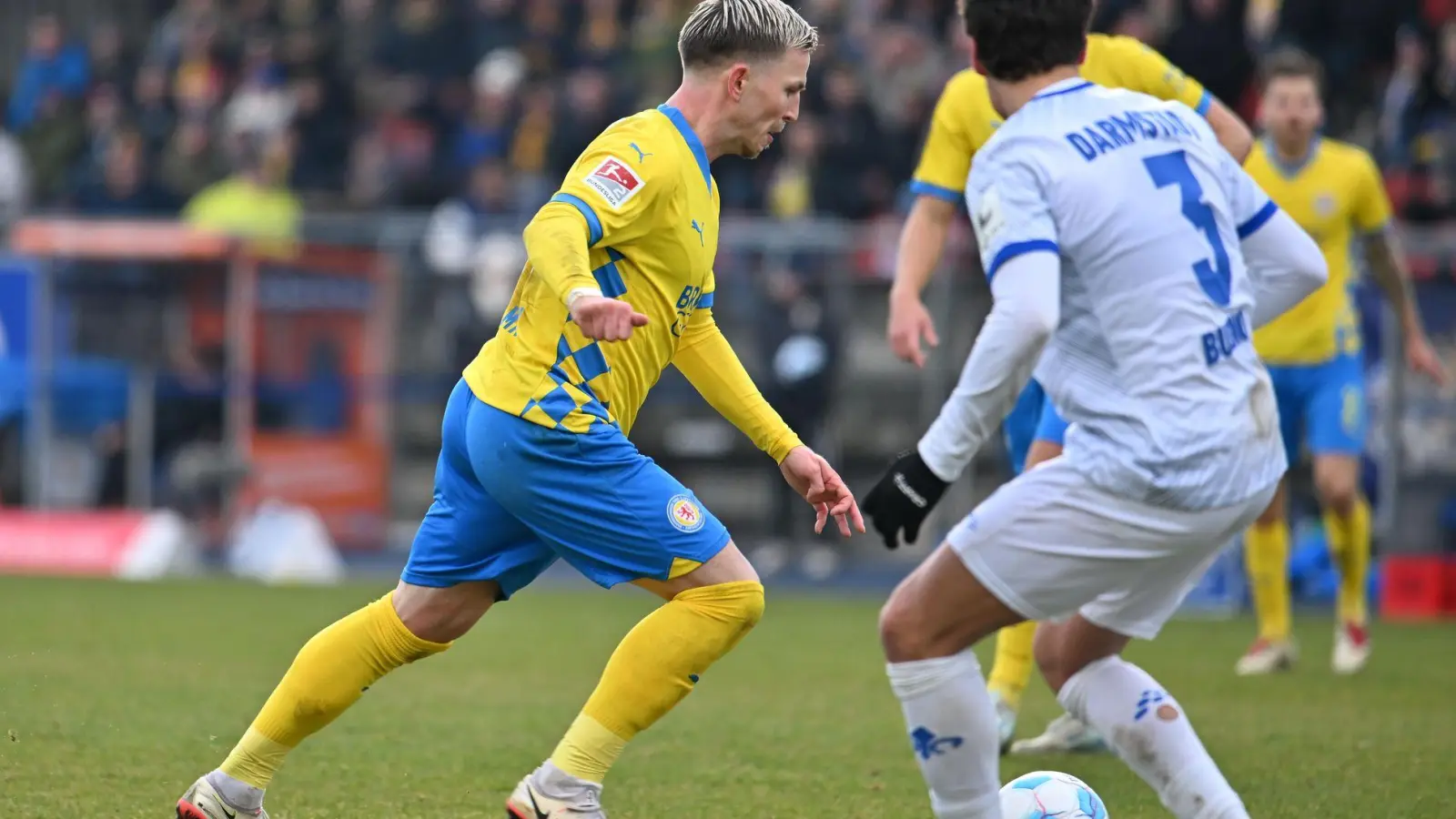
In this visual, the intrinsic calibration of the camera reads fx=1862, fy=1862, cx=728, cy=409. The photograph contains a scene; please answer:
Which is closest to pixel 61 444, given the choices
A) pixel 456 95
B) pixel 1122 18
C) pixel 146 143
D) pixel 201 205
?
pixel 201 205

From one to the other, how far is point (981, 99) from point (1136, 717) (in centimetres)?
327

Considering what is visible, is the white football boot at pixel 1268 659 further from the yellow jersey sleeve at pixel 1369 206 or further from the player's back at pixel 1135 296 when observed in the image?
the player's back at pixel 1135 296

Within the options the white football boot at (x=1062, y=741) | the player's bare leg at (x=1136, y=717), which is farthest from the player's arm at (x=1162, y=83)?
the player's bare leg at (x=1136, y=717)

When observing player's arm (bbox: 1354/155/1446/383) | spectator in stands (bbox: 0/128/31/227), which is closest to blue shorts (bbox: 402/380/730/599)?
player's arm (bbox: 1354/155/1446/383)

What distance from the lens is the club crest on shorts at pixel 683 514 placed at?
454cm

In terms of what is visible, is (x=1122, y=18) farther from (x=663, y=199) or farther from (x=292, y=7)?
(x=663, y=199)

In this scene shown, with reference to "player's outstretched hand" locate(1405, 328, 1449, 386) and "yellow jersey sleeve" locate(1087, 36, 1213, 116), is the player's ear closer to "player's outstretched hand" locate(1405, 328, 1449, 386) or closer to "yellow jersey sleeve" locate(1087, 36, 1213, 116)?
"yellow jersey sleeve" locate(1087, 36, 1213, 116)

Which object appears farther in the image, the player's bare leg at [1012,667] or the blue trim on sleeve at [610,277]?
the player's bare leg at [1012,667]

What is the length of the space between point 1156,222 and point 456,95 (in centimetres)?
1455

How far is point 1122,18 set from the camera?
52.6 feet

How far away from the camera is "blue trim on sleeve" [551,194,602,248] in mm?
4410

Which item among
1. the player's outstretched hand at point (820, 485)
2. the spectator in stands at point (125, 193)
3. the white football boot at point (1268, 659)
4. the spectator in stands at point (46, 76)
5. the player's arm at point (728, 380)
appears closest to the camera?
the player's outstretched hand at point (820, 485)

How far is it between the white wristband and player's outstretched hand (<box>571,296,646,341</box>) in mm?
56

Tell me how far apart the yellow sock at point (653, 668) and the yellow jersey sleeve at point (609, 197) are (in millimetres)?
836
